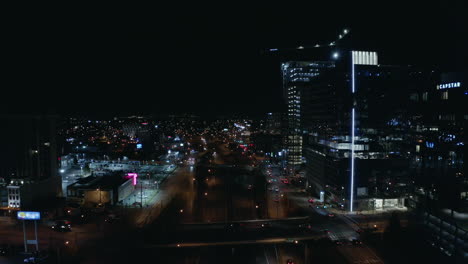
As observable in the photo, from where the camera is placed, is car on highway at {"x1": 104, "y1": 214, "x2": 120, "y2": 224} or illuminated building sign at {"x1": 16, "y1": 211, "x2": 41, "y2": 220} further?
car on highway at {"x1": 104, "y1": 214, "x2": 120, "y2": 224}

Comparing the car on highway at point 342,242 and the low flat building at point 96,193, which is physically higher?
the low flat building at point 96,193

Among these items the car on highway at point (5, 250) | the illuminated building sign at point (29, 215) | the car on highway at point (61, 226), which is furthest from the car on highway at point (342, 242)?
the car on highway at point (5, 250)

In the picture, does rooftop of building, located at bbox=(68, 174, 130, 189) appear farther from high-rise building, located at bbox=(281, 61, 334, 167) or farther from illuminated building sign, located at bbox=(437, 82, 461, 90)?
illuminated building sign, located at bbox=(437, 82, 461, 90)

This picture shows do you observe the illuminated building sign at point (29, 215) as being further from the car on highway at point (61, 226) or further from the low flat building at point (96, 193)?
the low flat building at point (96, 193)

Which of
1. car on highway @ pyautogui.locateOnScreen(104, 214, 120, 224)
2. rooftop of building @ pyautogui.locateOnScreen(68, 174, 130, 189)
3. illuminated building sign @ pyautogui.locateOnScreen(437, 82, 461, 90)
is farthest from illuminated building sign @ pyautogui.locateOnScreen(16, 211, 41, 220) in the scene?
illuminated building sign @ pyautogui.locateOnScreen(437, 82, 461, 90)

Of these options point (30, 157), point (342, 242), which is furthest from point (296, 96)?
point (30, 157)

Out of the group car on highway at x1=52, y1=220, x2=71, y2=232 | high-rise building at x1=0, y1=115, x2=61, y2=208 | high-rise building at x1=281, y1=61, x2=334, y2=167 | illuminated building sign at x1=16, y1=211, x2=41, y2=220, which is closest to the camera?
illuminated building sign at x1=16, y1=211, x2=41, y2=220

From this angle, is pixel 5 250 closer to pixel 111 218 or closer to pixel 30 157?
pixel 111 218

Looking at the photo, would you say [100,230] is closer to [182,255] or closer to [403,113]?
[182,255]

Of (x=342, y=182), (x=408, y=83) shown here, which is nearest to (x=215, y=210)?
(x=342, y=182)

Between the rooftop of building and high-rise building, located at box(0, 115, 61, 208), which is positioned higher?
high-rise building, located at box(0, 115, 61, 208)
